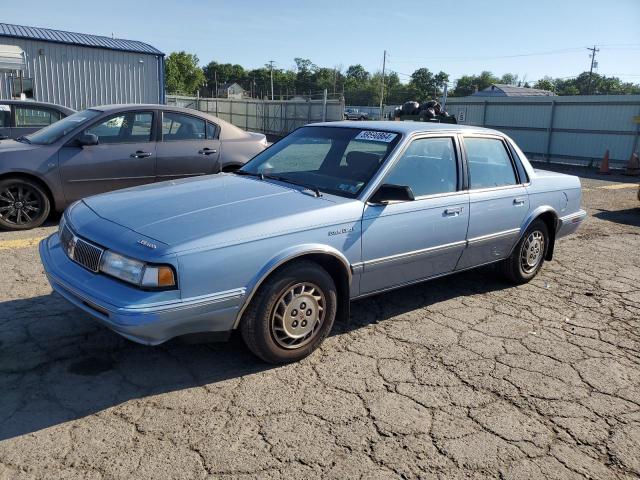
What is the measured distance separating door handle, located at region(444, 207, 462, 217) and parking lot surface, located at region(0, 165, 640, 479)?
89cm

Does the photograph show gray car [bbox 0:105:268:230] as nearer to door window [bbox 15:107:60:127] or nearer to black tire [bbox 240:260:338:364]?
door window [bbox 15:107:60:127]

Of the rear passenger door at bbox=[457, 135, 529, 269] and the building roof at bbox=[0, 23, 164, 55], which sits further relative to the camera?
the building roof at bbox=[0, 23, 164, 55]

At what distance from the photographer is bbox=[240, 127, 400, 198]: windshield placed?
4098mm

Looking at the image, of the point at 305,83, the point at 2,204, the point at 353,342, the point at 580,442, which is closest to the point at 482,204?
the point at 353,342

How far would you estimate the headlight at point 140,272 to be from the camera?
9.78ft

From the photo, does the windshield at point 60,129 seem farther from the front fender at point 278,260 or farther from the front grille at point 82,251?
the front fender at point 278,260

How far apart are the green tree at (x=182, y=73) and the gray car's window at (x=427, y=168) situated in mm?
81290

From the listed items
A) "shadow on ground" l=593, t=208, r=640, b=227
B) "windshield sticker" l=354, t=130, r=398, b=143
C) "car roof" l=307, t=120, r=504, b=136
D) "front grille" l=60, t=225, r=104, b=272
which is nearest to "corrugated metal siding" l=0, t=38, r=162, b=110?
"shadow on ground" l=593, t=208, r=640, b=227

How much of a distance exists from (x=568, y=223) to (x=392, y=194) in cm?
292

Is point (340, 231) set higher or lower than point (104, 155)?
lower

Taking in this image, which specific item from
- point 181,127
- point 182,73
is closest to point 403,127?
point 181,127

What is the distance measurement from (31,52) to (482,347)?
21.1 metres

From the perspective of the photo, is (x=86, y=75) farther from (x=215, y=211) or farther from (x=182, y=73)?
(x=182, y=73)

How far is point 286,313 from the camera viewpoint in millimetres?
3494
